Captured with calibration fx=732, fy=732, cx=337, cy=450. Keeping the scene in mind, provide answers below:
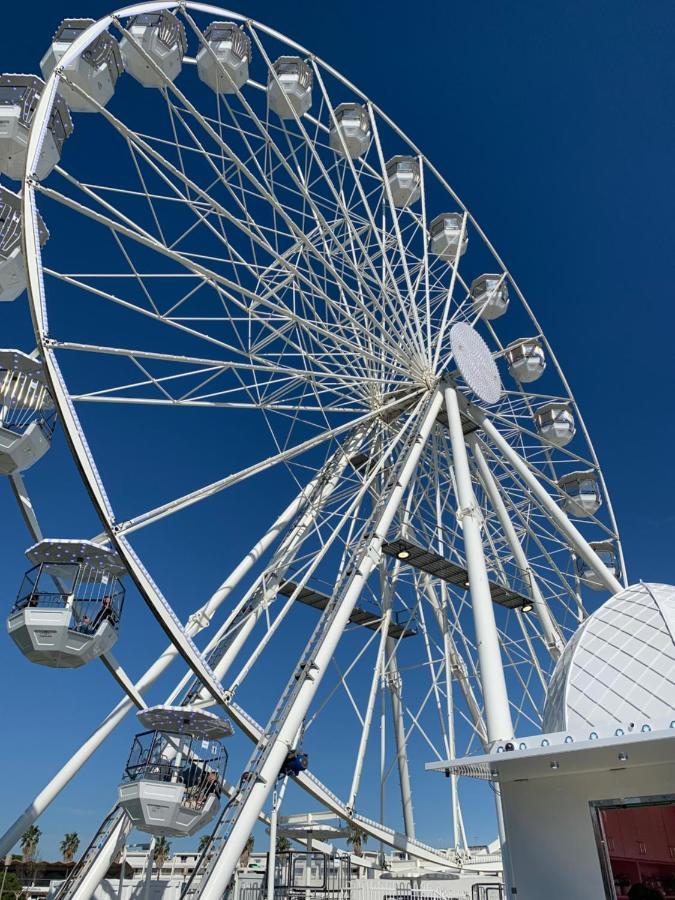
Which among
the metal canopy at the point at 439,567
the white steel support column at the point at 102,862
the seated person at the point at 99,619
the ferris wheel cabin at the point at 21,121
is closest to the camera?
the seated person at the point at 99,619

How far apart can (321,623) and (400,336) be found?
8.74 m

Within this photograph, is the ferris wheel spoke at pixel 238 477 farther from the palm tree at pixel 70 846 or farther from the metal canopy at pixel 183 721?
the palm tree at pixel 70 846

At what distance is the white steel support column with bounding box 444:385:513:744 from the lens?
41.9 feet

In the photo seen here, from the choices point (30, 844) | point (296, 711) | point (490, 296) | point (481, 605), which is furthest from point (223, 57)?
point (30, 844)

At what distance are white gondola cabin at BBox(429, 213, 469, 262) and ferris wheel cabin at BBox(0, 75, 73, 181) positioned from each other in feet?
43.6

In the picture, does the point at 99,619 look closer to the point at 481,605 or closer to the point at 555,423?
the point at 481,605

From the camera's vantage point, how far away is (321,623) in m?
14.5

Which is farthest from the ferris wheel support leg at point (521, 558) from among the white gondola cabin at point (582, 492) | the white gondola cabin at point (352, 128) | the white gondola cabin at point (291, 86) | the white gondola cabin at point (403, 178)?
the white gondola cabin at point (291, 86)

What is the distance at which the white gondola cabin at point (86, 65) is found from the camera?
544 inches

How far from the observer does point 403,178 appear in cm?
2186

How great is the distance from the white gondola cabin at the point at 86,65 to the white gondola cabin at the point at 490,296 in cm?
1363

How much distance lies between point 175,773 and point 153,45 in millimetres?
14241

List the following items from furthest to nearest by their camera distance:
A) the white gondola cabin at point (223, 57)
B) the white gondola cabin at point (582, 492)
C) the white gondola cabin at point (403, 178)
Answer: the white gondola cabin at point (582, 492)
the white gondola cabin at point (403, 178)
the white gondola cabin at point (223, 57)

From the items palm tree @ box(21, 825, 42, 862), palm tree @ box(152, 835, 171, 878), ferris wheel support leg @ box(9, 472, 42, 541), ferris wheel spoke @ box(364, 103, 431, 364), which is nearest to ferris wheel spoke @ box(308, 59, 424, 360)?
ferris wheel spoke @ box(364, 103, 431, 364)
